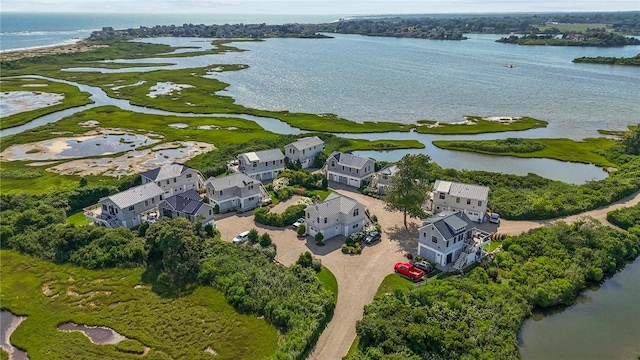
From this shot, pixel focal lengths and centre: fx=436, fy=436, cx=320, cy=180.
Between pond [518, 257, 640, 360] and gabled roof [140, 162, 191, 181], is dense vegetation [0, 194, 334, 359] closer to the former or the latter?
gabled roof [140, 162, 191, 181]

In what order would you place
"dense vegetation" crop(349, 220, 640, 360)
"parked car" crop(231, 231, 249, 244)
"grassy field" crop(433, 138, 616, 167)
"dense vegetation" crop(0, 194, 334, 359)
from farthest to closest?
"grassy field" crop(433, 138, 616, 167)
"parked car" crop(231, 231, 249, 244)
"dense vegetation" crop(0, 194, 334, 359)
"dense vegetation" crop(349, 220, 640, 360)

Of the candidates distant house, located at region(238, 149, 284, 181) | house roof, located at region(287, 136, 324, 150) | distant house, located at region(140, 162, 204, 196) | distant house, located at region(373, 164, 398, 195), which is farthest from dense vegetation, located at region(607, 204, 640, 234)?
distant house, located at region(140, 162, 204, 196)

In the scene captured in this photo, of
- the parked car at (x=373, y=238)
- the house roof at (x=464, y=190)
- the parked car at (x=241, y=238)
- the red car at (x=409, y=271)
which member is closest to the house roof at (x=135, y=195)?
the parked car at (x=241, y=238)

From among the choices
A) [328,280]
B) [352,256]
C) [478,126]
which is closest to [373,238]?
[352,256]

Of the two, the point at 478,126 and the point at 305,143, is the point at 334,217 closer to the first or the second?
the point at 305,143

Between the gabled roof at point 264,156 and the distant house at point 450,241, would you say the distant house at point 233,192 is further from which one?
the distant house at point 450,241

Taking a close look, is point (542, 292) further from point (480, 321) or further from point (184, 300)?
point (184, 300)

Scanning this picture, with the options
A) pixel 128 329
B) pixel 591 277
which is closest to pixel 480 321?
pixel 591 277

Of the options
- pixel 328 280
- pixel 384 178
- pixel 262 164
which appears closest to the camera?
pixel 328 280
